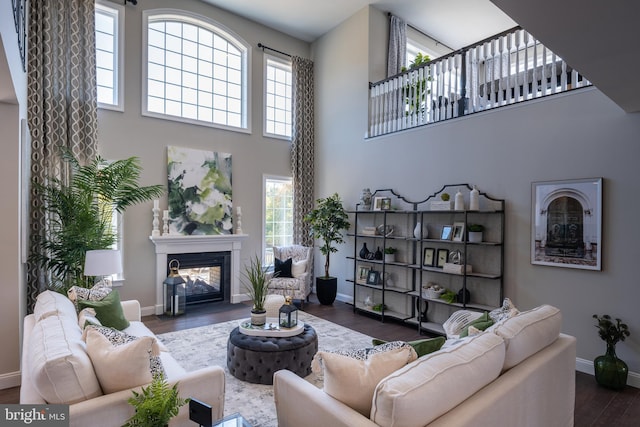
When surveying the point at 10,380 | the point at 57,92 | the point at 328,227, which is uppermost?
the point at 57,92

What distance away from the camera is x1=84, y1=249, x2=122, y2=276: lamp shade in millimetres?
3623

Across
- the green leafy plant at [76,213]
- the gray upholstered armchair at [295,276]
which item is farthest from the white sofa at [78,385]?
the gray upholstered armchair at [295,276]

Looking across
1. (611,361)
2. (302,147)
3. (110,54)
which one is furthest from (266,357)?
(110,54)

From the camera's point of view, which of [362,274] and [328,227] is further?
[328,227]

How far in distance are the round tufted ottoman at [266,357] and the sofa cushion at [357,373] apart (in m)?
1.62

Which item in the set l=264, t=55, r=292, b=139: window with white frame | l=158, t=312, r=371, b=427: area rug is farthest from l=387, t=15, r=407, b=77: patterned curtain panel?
l=158, t=312, r=371, b=427: area rug

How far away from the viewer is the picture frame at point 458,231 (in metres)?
4.66

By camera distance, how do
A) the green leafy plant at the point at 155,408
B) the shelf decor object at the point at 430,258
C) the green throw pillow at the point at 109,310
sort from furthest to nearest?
the shelf decor object at the point at 430,258
the green throw pillow at the point at 109,310
the green leafy plant at the point at 155,408

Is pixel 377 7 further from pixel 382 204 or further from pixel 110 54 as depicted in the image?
pixel 110 54

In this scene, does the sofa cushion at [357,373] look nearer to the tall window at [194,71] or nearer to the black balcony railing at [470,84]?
the black balcony railing at [470,84]

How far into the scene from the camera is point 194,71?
629cm

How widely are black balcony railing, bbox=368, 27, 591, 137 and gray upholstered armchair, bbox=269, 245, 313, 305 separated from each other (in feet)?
7.95

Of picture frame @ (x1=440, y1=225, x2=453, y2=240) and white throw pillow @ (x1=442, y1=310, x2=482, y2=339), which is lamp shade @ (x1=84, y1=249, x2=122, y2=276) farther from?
picture frame @ (x1=440, y1=225, x2=453, y2=240)

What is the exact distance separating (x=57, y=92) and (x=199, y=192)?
2294mm
